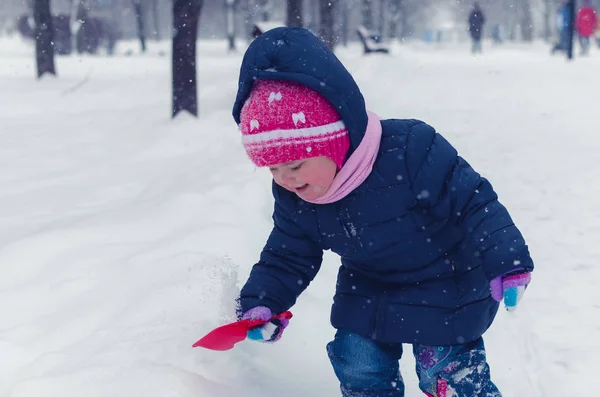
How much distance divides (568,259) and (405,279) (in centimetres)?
243

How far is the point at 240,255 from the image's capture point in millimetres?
3598

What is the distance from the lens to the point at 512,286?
82.7 inches

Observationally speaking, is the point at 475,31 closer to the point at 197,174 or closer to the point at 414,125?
the point at 197,174

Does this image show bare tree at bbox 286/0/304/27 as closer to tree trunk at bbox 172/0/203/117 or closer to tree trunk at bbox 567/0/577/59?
tree trunk at bbox 172/0/203/117

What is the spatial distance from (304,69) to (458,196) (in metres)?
0.65

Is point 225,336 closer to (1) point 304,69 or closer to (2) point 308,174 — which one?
(2) point 308,174

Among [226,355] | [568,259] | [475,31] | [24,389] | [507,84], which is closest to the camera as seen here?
[24,389]

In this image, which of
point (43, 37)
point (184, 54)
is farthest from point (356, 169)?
point (43, 37)

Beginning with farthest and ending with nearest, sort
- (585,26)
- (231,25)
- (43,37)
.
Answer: (231,25) < (585,26) < (43,37)

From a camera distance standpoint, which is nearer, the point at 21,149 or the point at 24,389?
the point at 24,389

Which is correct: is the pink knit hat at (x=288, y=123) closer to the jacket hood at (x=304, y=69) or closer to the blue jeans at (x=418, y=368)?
the jacket hood at (x=304, y=69)

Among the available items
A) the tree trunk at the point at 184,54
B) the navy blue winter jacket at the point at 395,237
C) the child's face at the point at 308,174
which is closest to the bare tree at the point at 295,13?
the tree trunk at the point at 184,54

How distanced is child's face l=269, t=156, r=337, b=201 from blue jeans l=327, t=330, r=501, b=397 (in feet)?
2.00

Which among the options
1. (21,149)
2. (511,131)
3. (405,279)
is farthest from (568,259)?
(21,149)
